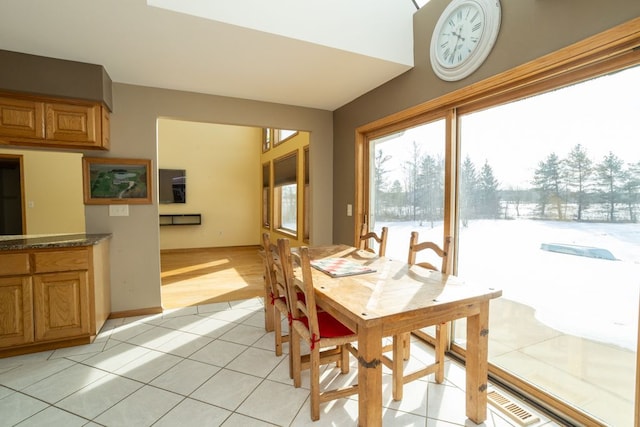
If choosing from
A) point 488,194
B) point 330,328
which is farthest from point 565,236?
point 330,328

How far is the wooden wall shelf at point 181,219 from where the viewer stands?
6.80m

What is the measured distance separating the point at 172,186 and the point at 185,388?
574 centimetres

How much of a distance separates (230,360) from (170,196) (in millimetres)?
5474

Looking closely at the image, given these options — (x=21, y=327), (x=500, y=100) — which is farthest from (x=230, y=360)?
(x=500, y=100)

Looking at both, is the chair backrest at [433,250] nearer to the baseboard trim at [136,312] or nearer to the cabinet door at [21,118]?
the baseboard trim at [136,312]

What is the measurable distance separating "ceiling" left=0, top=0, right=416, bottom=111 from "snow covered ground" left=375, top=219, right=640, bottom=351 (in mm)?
1677

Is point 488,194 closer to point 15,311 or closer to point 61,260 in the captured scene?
point 61,260

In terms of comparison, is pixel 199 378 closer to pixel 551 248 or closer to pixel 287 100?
pixel 551 248

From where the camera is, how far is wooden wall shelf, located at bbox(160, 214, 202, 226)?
680 cm

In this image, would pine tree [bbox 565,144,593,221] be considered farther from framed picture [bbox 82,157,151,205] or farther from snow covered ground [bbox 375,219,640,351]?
framed picture [bbox 82,157,151,205]

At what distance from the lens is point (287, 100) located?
3711 mm

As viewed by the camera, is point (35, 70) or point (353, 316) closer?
point (353, 316)

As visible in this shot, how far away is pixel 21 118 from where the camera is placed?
8.47 ft

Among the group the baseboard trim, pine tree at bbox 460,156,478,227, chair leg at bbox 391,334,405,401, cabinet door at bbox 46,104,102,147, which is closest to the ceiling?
cabinet door at bbox 46,104,102,147
